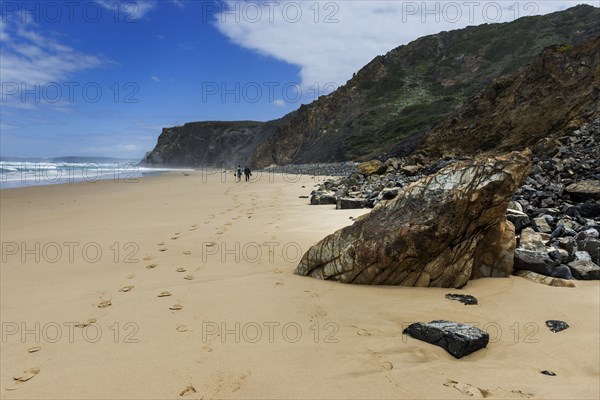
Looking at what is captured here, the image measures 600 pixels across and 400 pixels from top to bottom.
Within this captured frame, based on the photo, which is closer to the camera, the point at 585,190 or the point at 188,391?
the point at 188,391

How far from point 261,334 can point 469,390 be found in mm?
1729

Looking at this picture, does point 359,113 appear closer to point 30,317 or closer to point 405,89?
point 405,89

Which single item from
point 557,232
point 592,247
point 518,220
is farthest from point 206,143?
point 592,247

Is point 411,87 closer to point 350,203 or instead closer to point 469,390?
point 350,203

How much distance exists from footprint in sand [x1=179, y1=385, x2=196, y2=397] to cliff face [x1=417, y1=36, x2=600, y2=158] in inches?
685

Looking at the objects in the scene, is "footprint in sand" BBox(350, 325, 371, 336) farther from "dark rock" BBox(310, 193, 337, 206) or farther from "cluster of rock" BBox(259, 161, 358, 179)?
"cluster of rock" BBox(259, 161, 358, 179)

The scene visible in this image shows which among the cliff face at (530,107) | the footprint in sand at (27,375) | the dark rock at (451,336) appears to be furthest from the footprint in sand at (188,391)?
the cliff face at (530,107)

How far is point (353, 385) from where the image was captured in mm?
2496

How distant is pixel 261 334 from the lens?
330 cm

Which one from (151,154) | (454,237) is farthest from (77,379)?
(151,154)

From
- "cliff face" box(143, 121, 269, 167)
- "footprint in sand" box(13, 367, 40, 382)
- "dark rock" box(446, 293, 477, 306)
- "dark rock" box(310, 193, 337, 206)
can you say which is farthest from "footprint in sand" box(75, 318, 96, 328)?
"cliff face" box(143, 121, 269, 167)

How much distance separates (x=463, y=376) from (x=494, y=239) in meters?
2.49

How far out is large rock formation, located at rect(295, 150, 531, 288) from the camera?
14.0 feet

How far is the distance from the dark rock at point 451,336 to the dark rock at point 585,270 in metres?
2.17
